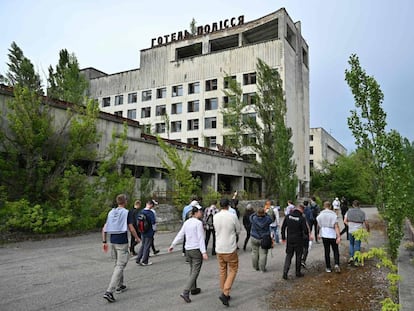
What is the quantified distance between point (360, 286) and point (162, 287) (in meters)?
4.59

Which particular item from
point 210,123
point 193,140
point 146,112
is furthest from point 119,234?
point 146,112

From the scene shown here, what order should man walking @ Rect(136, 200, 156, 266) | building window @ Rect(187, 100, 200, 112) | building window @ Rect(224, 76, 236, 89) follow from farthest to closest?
building window @ Rect(187, 100, 200, 112)
building window @ Rect(224, 76, 236, 89)
man walking @ Rect(136, 200, 156, 266)

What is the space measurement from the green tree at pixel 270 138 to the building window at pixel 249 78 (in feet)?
25.3

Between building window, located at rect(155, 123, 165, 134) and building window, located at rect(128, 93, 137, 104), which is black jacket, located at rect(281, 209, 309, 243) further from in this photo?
building window, located at rect(128, 93, 137, 104)

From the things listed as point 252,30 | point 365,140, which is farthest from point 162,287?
point 252,30

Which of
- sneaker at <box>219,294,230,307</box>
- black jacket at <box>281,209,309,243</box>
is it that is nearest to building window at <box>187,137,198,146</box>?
black jacket at <box>281,209,309,243</box>

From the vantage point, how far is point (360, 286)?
7.67m

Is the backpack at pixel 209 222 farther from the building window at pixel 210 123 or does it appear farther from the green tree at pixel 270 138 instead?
the building window at pixel 210 123

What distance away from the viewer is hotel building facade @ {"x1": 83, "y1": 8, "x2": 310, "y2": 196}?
46219 mm

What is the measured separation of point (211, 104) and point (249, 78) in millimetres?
7025

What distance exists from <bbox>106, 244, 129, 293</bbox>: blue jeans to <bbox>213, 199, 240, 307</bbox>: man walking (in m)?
1.86

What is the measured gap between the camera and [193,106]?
51.3 metres

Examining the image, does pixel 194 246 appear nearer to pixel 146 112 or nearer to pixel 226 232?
pixel 226 232

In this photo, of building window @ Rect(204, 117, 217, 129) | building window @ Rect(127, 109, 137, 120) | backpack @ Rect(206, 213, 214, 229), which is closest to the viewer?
backpack @ Rect(206, 213, 214, 229)
